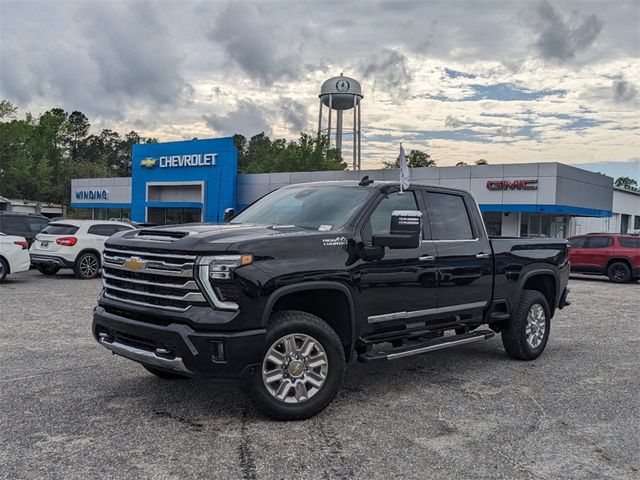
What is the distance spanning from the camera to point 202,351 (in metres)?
4.46

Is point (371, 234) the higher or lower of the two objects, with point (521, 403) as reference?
higher

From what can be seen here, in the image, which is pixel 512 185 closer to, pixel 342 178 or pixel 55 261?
pixel 342 178

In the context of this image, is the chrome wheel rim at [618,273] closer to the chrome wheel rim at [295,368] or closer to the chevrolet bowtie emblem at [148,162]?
the chrome wheel rim at [295,368]

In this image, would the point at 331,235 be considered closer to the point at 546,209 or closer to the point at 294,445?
the point at 294,445

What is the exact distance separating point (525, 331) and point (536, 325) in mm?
357

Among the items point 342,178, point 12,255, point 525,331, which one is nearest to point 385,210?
point 525,331

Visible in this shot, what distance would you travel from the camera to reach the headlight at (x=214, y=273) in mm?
4512

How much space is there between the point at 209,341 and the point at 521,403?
2.97m

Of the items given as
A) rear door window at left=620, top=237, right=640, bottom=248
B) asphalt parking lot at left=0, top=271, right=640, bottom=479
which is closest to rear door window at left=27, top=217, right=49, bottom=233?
asphalt parking lot at left=0, top=271, right=640, bottom=479

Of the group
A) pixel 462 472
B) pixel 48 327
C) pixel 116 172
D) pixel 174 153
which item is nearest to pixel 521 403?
pixel 462 472

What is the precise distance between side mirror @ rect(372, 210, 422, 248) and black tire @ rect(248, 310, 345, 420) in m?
0.87

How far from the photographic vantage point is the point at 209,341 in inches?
175

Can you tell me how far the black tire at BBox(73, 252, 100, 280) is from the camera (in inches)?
618

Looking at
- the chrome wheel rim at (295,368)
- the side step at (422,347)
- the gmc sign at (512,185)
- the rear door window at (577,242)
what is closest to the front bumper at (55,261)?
the side step at (422,347)
